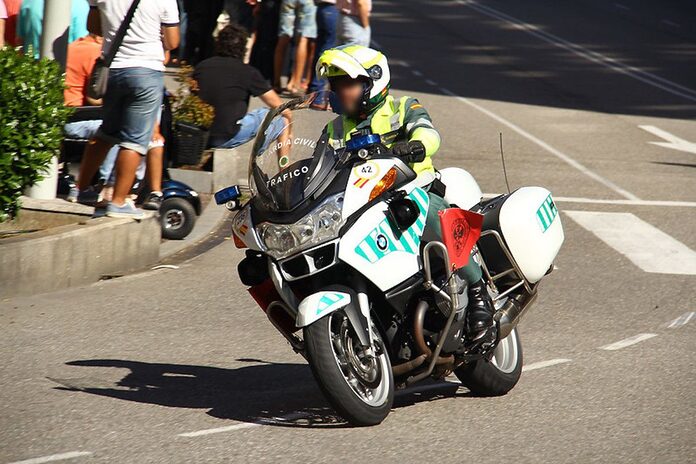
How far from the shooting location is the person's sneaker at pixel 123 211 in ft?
31.6

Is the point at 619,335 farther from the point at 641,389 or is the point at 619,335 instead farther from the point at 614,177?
the point at 614,177

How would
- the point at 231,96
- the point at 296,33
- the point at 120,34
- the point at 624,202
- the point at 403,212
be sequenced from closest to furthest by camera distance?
1. the point at 403,212
2. the point at 120,34
3. the point at 231,96
4. the point at 624,202
5. the point at 296,33

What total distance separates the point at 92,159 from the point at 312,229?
493 centimetres

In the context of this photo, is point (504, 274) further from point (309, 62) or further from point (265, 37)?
point (265, 37)

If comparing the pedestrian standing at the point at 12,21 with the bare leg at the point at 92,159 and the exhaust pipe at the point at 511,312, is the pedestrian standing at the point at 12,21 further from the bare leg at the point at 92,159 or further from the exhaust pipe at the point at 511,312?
the exhaust pipe at the point at 511,312

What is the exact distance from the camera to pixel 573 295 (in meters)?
9.44

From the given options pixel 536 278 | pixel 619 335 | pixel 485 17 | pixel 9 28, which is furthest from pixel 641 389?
pixel 485 17

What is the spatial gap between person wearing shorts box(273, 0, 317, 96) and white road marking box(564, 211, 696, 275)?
261 inches

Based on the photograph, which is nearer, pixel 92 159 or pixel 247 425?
pixel 247 425

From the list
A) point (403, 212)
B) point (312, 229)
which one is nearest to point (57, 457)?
point (312, 229)

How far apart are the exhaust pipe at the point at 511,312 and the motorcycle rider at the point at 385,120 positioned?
0.38 feet

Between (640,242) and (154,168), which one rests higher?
(154,168)

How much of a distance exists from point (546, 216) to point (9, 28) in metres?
7.13

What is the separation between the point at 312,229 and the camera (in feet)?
18.9
